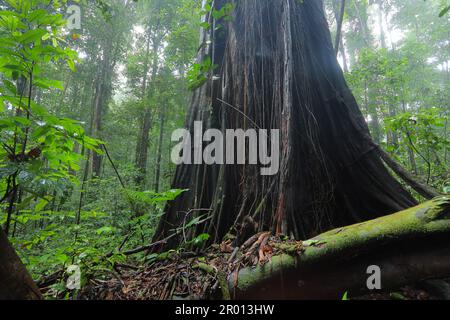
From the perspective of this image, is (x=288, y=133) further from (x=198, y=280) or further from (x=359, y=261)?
(x=198, y=280)

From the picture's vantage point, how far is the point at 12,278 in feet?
2.67

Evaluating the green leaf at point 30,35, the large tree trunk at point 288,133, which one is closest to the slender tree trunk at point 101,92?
the large tree trunk at point 288,133

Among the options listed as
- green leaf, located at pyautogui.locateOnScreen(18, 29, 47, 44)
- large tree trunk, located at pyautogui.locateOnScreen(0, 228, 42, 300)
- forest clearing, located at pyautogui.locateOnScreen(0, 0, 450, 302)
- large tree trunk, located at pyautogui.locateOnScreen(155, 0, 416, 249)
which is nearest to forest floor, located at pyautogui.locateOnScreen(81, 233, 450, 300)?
forest clearing, located at pyautogui.locateOnScreen(0, 0, 450, 302)

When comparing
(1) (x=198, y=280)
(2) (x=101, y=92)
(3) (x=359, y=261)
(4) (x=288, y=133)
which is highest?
(2) (x=101, y=92)

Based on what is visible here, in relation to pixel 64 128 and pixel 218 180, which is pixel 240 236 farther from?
pixel 64 128

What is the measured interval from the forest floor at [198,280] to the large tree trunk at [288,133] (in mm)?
299

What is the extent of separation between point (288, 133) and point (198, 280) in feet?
3.75

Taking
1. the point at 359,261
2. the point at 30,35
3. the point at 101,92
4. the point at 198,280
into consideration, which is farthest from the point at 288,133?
the point at 101,92

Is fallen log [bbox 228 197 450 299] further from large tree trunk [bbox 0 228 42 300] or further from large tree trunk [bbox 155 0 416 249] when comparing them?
large tree trunk [bbox 0 228 42 300]

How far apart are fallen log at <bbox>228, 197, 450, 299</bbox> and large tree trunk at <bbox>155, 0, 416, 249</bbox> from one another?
0.37 metres

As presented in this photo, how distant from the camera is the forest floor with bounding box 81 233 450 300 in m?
1.31

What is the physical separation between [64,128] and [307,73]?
1951 mm

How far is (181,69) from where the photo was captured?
995 centimetres
